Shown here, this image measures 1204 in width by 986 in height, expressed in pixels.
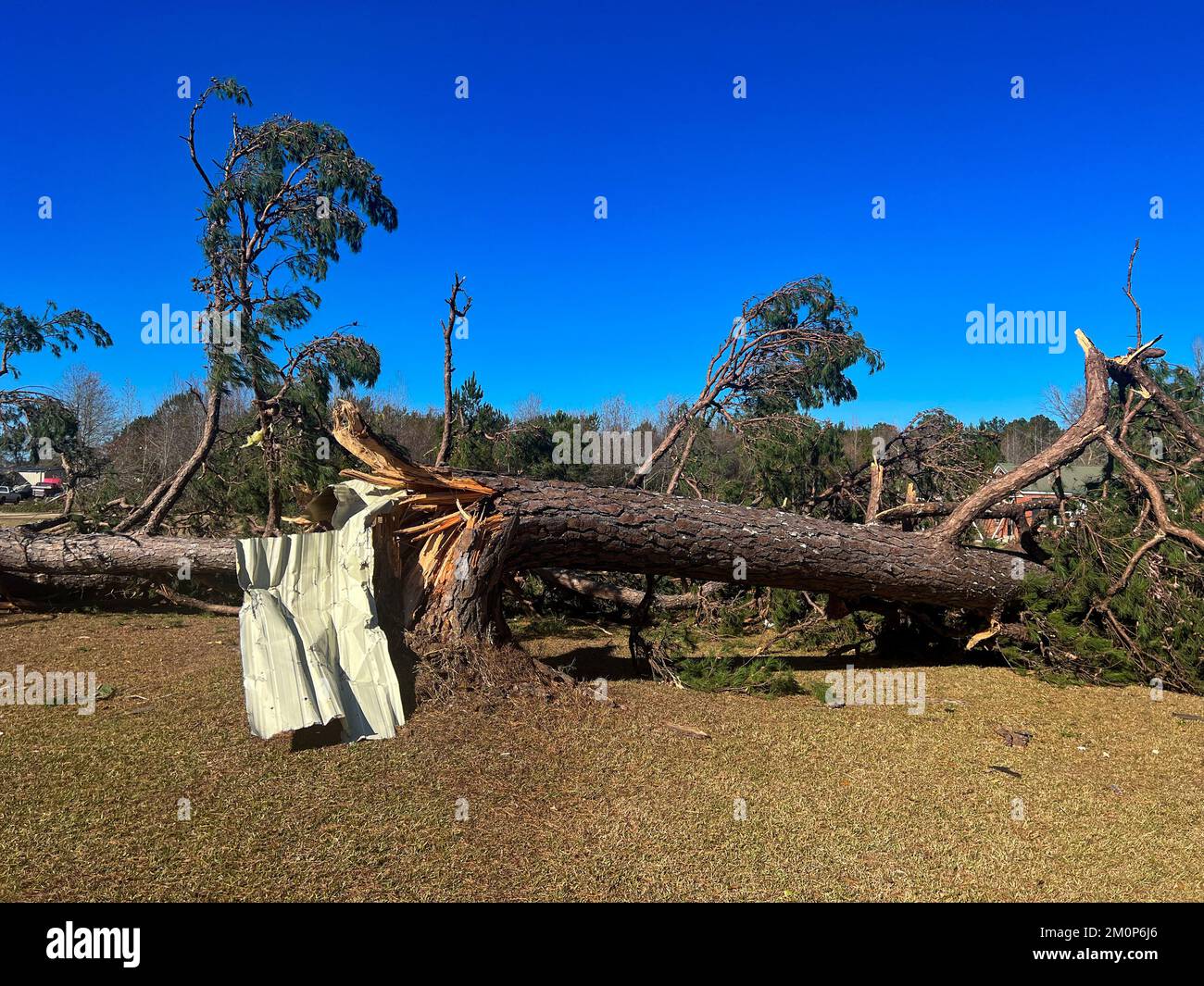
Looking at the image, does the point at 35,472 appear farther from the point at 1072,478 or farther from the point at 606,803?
the point at 606,803

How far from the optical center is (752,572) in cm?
635

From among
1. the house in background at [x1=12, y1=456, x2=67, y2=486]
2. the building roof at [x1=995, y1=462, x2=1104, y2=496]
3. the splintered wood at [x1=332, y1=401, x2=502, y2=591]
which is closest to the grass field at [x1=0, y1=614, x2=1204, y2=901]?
the splintered wood at [x1=332, y1=401, x2=502, y2=591]

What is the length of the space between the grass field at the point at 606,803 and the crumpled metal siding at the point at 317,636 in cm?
20

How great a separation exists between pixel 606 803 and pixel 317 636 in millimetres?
2128

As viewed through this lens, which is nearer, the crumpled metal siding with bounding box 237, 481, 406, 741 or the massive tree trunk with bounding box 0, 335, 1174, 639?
the crumpled metal siding with bounding box 237, 481, 406, 741

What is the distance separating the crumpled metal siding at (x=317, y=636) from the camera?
4.37 meters

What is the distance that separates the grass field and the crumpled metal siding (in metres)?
0.20

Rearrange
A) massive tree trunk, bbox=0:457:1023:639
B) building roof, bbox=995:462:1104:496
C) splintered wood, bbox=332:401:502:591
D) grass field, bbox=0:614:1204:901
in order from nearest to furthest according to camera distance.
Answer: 1. grass field, bbox=0:614:1204:901
2. splintered wood, bbox=332:401:502:591
3. massive tree trunk, bbox=0:457:1023:639
4. building roof, bbox=995:462:1104:496

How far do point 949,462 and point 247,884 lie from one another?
29.8 ft

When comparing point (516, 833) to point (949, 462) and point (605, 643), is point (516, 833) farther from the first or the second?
point (949, 462)

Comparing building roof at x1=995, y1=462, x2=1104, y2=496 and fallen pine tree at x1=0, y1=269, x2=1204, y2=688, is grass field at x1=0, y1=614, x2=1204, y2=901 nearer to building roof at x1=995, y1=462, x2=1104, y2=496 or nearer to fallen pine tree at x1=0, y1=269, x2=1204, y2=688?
fallen pine tree at x1=0, y1=269, x2=1204, y2=688

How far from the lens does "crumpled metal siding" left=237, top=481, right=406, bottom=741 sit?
4367 mm

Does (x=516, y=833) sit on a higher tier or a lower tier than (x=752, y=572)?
lower
